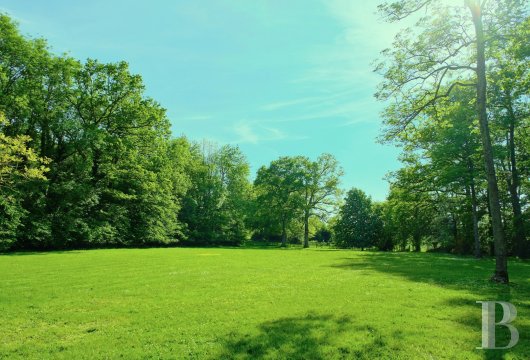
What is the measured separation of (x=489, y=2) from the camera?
53.1ft

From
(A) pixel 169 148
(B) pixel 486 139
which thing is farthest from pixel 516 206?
(A) pixel 169 148

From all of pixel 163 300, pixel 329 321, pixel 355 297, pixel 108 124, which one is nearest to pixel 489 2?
pixel 355 297

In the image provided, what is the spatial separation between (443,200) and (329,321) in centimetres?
3799

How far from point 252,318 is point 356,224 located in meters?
65.8

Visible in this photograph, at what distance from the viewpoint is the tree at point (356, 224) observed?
70938mm

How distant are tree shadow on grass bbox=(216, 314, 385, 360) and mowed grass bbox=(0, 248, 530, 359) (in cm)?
2

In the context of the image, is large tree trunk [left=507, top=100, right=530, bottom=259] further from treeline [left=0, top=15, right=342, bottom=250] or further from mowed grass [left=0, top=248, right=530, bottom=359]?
treeline [left=0, top=15, right=342, bottom=250]

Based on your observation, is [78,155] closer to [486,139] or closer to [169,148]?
[169,148]

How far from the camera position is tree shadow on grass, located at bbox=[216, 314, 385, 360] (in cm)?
654

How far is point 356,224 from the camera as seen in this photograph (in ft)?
235

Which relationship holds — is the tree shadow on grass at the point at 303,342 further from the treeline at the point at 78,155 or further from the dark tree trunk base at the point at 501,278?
the treeline at the point at 78,155

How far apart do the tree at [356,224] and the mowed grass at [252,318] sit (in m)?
56.9

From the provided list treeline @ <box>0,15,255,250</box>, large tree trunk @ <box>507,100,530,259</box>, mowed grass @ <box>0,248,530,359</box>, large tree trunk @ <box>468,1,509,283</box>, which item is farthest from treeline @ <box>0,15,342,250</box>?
large tree trunk @ <box>507,100,530,259</box>

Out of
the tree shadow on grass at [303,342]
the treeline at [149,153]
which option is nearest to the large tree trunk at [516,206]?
the treeline at [149,153]
